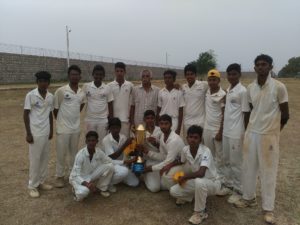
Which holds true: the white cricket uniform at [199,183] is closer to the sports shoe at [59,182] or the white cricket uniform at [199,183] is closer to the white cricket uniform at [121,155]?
the white cricket uniform at [121,155]

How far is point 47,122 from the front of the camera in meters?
5.27

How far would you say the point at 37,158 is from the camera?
5.21 metres

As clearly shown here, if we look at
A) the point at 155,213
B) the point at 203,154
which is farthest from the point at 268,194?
the point at 155,213

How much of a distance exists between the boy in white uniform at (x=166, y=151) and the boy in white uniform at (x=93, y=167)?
625 mm

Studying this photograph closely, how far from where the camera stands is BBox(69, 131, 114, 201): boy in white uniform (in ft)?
16.5

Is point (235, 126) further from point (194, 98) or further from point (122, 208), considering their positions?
point (122, 208)

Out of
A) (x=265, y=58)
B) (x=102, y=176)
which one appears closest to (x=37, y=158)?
(x=102, y=176)

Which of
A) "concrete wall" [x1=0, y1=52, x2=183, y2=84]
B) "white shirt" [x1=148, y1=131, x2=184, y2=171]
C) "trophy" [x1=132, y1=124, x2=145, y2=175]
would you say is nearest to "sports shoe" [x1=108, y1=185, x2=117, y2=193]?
"trophy" [x1=132, y1=124, x2=145, y2=175]

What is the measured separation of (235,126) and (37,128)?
3.00 metres

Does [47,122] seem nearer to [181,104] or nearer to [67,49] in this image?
[181,104]

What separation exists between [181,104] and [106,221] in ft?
7.57

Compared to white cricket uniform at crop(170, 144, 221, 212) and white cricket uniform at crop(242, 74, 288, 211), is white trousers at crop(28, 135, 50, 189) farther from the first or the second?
white cricket uniform at crop(242, 74, 288, 211)

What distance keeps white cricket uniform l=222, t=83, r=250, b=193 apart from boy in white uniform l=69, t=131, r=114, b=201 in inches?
71.8

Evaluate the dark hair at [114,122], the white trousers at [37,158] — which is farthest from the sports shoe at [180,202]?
the white trousers at [37,158]
